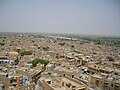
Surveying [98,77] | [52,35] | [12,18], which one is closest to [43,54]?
[52,35]

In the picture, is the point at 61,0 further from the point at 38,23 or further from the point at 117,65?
the point at 117,65

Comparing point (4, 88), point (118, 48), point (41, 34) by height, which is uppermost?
point (41, 34)

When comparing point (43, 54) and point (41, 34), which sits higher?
point (41, 34)

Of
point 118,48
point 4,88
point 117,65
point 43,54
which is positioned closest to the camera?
point 4,88

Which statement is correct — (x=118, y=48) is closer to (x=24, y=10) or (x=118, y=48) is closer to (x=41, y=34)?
(x=41, y=34)

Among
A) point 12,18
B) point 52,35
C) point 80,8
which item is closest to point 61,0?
point 80,8

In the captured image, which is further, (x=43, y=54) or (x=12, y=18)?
(x=43, y=54)

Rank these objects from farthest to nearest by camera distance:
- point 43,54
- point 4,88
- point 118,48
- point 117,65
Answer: point 43,54, point 118,48, point 117,65, point 4,88
